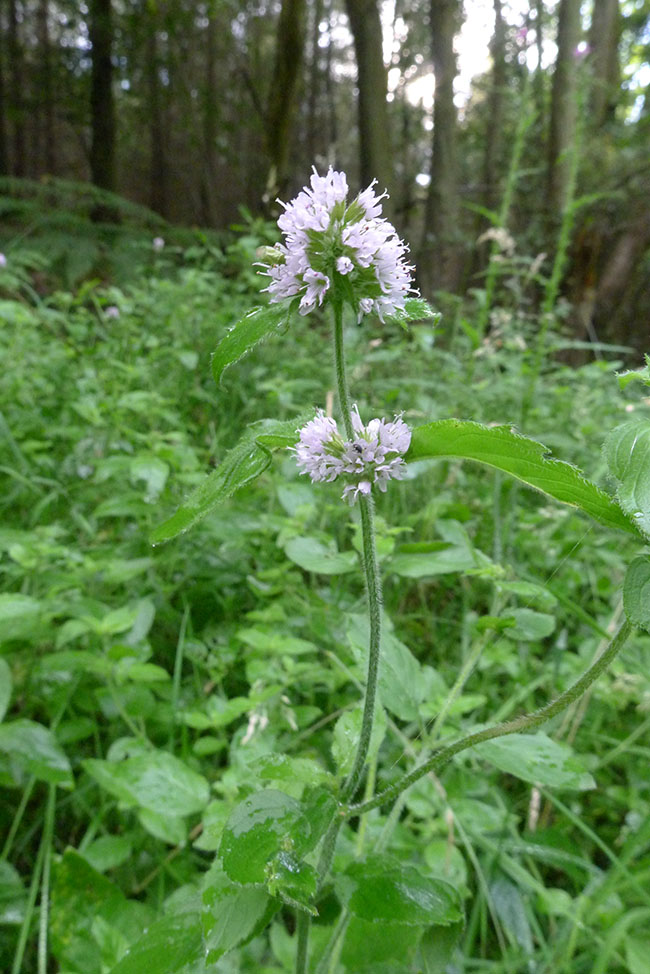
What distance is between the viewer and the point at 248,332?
600mm

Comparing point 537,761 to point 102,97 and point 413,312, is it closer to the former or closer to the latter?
point 413,312

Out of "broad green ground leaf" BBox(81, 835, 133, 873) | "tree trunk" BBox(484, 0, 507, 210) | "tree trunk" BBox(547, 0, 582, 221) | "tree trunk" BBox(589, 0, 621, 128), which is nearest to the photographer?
"broad green ground leaf" BBox(81, 835, 133, 873)

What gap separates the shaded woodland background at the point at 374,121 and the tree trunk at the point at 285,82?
0.01 meters

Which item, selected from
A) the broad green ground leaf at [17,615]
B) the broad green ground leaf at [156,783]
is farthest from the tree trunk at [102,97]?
the broad green ground leaf at [156,783]

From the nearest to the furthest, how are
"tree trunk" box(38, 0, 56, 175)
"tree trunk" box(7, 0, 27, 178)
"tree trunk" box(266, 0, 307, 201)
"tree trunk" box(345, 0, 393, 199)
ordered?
"tree trunk" box(266, 0, 307, 201), "tree trunk" box(345, 0, 393, 199), "tree trunk" box(7, 0, 27, 178), "tree trunk" box(38, 0, 56, 175)

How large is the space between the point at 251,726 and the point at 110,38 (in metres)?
7.27

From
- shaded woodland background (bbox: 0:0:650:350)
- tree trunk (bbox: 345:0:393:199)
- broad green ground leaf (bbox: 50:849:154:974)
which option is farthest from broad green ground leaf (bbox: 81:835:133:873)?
tree trunk (bbox: 345:0:393:199)

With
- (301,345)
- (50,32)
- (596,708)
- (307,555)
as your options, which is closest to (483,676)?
(596,708)

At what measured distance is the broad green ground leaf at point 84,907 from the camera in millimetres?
951

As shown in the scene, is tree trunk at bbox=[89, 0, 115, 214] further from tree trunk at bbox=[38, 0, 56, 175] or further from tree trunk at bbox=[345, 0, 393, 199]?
tree trunk at bbox=[38, 0, 56, 175]

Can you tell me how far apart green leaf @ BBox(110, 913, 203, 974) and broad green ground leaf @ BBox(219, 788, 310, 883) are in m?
0.14

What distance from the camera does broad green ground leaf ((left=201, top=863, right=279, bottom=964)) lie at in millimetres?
596

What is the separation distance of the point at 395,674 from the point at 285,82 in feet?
16.6

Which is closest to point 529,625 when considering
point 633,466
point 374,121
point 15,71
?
point 633,466
